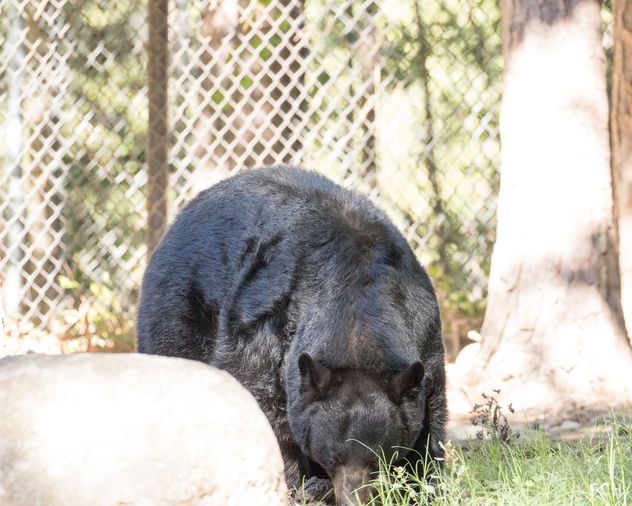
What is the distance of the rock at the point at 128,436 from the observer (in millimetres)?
3137

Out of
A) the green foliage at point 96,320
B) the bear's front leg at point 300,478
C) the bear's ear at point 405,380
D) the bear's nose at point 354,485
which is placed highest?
the bear's ear at point 405,380

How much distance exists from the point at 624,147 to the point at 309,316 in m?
3.66

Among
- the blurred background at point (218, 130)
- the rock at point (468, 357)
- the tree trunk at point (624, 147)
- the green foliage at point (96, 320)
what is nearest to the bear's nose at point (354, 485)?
the rock at point (468, 357)

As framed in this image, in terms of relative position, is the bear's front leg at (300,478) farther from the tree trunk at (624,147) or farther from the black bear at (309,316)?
the tree trunk at (624,147)

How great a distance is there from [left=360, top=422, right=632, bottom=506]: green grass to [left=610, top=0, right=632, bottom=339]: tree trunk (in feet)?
8.03

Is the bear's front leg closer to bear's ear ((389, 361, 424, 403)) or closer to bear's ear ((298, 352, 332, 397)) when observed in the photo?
bear's ear ((298, 352, 332, 397))

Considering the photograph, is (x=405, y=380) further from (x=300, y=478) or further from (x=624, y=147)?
(x=624, y=147)

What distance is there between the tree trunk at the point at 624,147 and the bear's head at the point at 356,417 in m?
3.45

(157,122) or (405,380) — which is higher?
(157,122)

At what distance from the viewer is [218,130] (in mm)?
8172

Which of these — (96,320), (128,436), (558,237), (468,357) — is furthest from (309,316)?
(96,320)

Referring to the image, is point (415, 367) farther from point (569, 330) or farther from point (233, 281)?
point (569, 330)

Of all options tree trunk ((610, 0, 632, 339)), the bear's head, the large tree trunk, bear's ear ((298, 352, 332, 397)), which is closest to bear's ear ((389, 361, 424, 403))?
the bear's head

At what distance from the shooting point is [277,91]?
8.19 meters
